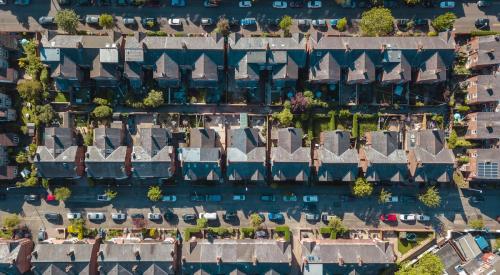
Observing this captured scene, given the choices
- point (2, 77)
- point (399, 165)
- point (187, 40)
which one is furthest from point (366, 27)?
point (2, 77)

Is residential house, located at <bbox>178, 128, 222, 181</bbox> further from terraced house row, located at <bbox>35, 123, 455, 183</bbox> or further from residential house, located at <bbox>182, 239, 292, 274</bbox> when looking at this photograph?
residential house, located at <bbox>182, 239, 292, 274</bbox>

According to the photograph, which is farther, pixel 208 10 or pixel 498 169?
pixel 208 10

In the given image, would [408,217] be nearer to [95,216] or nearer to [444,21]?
[444,21]

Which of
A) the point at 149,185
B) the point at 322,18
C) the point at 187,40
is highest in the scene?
the point at 322,18

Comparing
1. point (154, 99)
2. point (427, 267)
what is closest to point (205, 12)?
point (154, 99)

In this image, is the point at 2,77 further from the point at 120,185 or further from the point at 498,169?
the point at 498,169

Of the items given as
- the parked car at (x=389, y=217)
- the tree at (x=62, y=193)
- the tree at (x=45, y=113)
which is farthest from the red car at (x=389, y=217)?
the tree at (x=45, y=113)

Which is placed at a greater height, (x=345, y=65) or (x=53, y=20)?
(x=53, y=20)
